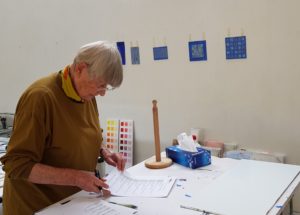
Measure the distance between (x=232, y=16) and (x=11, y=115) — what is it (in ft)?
8.10

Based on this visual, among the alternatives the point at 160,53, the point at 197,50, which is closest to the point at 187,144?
the point at 197,50

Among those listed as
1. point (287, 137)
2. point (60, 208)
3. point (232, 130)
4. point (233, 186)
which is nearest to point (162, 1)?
point (232, 130)

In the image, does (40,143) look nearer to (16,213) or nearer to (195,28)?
(16,213)

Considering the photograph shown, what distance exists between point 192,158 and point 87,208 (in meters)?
0.61

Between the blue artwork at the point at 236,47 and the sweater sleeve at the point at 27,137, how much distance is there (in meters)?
1.30

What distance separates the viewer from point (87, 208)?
1.31 meters

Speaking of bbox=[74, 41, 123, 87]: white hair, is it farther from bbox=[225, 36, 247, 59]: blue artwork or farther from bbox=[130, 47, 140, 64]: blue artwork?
bbox=[130, 47, 140, 64]: blue artwork

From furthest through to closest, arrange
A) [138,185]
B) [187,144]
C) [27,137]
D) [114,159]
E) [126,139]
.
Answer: [126,139]
[187,144]
[114,159]
[138,185]
[27,137]

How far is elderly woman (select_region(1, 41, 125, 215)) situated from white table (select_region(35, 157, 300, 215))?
128mm

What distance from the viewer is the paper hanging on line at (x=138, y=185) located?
4.70 feet

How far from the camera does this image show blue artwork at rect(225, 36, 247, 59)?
2170 millimetres

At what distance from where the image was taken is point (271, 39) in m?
2.08

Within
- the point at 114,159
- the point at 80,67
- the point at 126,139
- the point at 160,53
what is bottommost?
the point at 126,139

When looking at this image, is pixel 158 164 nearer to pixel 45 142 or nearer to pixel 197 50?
pixel 45 142
